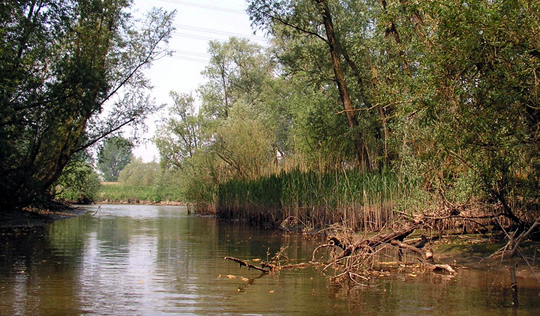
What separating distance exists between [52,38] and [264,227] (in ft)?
35.1

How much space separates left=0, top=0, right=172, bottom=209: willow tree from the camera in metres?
14.9

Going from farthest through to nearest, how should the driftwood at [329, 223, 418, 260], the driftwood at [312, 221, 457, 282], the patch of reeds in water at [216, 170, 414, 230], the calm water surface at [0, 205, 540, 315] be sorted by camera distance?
the patch of reeds in water at [216, 170, 414, 230], the driftwood at [329, 223, 418, 260], the driftwood at [312, 221, 457, 282], the calm water surface at [0, 205, 540, 315]

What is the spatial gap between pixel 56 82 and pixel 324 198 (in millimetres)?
9406

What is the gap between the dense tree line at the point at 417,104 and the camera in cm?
774

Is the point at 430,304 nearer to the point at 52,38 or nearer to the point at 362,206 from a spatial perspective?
the point at 362,206

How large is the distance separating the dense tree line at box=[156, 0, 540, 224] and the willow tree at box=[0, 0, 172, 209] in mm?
6478

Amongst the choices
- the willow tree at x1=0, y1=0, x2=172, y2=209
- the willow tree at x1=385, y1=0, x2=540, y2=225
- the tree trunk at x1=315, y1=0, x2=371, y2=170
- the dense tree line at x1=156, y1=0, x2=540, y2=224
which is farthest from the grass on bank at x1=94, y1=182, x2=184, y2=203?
the willow tree at x1=385, y1=0, x2=540, y2=225

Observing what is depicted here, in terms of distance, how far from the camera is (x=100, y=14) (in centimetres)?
2000

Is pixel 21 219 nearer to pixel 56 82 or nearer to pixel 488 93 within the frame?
pixel 56 82

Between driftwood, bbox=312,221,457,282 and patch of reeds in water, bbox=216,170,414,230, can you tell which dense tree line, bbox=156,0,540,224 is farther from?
driftwood, bbox=312,221,457,282

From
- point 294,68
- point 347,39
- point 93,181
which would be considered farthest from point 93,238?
point 93,181

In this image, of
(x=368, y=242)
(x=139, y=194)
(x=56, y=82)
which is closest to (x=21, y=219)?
(x=56, y=82)

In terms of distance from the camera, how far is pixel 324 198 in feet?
53.0

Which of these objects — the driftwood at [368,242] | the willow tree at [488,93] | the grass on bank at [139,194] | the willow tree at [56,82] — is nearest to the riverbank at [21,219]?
the willow tree at [56,82]
